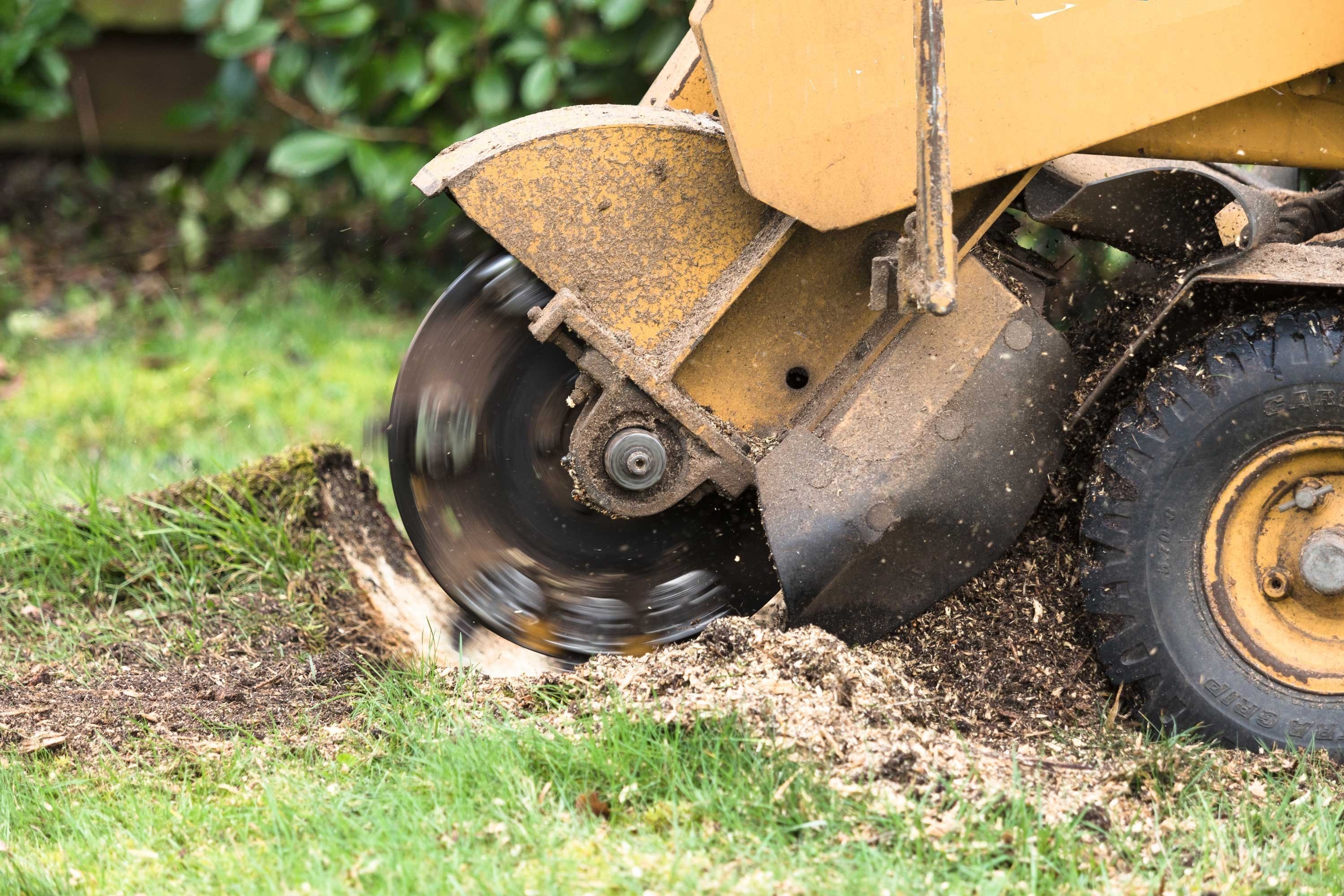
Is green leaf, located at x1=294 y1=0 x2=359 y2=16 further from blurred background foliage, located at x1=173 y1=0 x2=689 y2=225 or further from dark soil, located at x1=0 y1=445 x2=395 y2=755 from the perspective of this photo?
dark soil, located at x1=0 y1=445 x2=395 y2=755

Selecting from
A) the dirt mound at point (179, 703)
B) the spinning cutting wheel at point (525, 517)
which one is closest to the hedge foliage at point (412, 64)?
the spinning cutting wheel at point (525, 517)

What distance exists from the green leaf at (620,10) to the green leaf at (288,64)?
53.9 inches

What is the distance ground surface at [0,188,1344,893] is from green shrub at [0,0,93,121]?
3003mm

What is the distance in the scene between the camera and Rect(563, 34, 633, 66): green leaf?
17.9ft

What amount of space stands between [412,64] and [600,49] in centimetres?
80

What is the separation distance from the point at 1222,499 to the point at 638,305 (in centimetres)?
117

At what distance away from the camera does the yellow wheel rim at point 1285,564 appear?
2.54 metres

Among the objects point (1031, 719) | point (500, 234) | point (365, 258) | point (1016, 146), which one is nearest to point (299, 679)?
point (500, 234)

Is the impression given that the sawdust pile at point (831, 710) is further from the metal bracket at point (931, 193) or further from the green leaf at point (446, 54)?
the green leaf at point (446, 54)

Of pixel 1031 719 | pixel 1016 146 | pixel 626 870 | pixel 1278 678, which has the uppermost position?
pixel 1016 146

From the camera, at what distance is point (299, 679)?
9.74 feet

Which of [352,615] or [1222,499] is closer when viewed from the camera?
[1222,499]

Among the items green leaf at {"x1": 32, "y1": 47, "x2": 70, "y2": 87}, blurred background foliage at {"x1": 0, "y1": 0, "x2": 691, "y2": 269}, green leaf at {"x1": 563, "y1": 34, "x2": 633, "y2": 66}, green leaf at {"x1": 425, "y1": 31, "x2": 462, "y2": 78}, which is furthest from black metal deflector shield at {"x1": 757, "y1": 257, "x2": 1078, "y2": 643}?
green leaf at {"x1": 32, "y1": 47, "x2": 70, "y2": 87}

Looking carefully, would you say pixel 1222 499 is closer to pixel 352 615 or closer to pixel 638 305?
pixel 638 305
